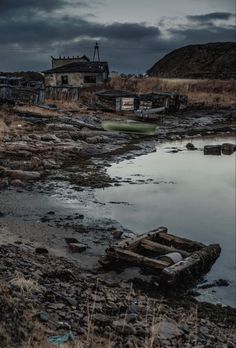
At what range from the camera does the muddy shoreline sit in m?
5.70

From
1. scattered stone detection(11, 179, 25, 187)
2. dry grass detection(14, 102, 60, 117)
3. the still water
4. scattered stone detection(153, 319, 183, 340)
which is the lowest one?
the still water

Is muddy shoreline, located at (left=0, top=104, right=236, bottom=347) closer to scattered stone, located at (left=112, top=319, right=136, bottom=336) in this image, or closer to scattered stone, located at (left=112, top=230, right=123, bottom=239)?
scattered stone, located at (left=112, top=319, right=136, bottom=336)

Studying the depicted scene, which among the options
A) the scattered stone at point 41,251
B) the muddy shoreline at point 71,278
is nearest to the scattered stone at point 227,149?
the muddy shoreline at point 71,278

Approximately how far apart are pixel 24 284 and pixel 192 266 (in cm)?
358

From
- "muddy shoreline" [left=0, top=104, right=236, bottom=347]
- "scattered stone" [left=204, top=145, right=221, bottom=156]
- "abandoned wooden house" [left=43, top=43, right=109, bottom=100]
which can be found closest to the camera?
"muddy shoreline" [left=0, top=104, right=236, bottom=347]

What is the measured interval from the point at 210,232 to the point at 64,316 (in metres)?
7.06

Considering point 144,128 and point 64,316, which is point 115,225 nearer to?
point 64,316

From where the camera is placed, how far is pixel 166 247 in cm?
957

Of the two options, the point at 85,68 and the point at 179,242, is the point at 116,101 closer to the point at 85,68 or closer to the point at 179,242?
the point at 85,68

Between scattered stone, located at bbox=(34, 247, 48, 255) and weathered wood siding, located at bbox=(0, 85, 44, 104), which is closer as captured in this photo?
scattered stone, located at bbox=(34, 247, 48, 255)

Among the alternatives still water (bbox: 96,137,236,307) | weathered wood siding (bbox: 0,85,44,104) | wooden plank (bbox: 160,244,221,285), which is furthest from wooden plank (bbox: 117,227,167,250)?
weathered wood siding (bbox: 0,85,44,104)

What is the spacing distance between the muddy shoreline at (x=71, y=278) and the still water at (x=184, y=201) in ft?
2.43

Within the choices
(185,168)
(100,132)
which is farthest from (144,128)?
(185,168)

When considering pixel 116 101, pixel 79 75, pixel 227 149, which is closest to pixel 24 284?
pixel 227 149
